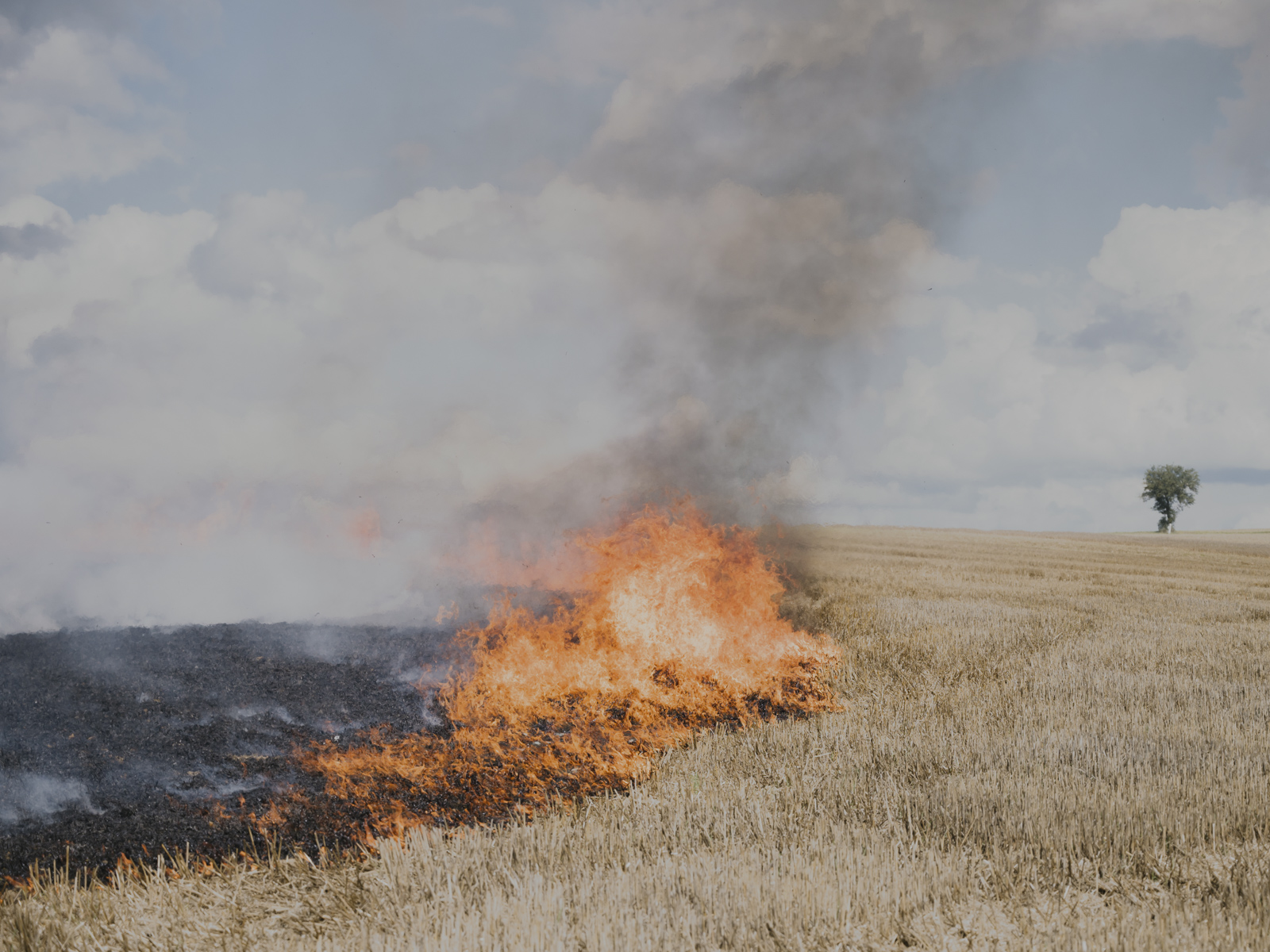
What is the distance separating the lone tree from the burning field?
93.8m

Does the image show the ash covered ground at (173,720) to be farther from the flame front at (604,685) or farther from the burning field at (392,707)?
the flame front at (604,685)

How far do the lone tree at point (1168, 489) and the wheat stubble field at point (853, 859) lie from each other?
93.6 m

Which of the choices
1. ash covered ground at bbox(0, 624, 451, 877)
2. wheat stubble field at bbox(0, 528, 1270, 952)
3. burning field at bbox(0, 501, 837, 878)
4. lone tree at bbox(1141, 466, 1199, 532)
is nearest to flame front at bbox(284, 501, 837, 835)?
burning field at bbox(0, 501, 837, 878)

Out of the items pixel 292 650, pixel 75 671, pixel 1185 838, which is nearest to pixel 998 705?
pixel 1185 838

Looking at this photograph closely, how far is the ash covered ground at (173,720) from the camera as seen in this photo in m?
6.50

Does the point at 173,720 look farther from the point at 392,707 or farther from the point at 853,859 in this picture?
the point at 853,859

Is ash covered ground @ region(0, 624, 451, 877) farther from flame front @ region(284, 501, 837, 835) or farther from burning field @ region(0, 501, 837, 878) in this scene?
flame front @ region(284, 501, 837, 835)

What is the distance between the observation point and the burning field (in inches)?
266

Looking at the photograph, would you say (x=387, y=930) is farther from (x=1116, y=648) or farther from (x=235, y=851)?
(x=1116, y=648)

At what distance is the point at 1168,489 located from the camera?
8675 centimetres

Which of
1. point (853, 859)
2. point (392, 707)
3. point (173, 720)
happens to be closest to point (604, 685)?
point (392, 707)

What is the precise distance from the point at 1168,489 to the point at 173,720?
337 ft

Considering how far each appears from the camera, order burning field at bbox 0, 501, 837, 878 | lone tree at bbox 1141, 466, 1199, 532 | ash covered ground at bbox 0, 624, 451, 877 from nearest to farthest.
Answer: ash covered ground at bbox 0, 624, 451, 877
burning field at bbox 0, 501, 837, 878
lone tree at bbox 1141, 466, 1199, 532

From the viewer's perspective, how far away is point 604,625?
1216 centimetres
